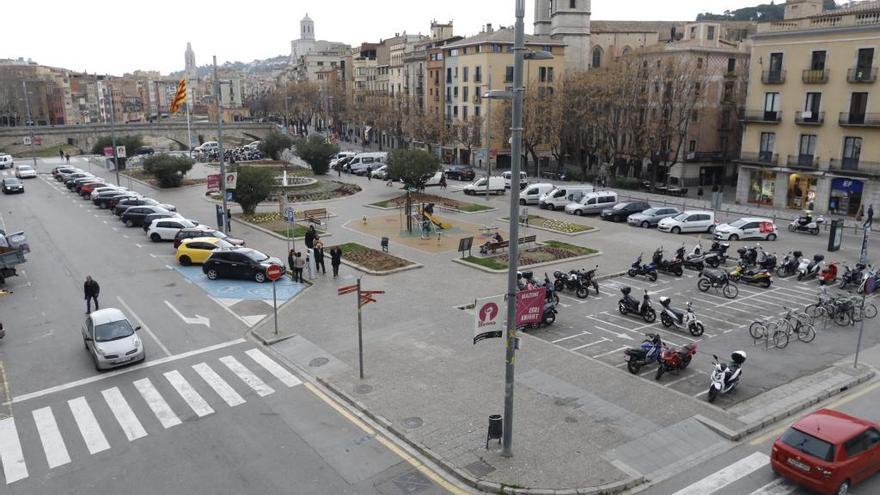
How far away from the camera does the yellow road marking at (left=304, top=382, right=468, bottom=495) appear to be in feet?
42.2

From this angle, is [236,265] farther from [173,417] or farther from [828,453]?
[828,453]

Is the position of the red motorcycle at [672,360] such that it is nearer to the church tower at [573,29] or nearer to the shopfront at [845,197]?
the shopfront at [845,197]

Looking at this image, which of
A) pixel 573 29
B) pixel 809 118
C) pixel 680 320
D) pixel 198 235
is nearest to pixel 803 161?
pixel 809 118

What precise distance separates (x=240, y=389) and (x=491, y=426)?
7.22 meters

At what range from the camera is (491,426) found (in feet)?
44.9

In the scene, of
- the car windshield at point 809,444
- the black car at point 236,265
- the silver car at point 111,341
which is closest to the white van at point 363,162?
the black car at point 236,265

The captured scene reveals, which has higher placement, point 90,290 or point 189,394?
point 90,290

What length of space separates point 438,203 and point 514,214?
36.6 meters

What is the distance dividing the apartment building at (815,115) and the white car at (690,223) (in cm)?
1380

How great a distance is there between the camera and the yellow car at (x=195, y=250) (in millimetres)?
30625

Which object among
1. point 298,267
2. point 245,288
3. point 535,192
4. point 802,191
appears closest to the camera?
point 245,288

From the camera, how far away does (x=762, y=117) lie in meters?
51.2

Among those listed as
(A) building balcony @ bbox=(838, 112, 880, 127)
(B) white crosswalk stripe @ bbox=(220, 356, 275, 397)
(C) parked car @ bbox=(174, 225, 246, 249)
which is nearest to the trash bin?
(B) white crosswalk stripe @ bbox=(220, 356, 275, 397)

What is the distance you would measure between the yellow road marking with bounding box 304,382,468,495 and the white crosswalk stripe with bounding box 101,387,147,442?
4117 millimetres
